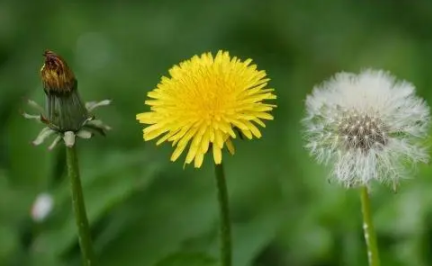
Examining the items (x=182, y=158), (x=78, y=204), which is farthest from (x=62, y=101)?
(x=182, y=158)

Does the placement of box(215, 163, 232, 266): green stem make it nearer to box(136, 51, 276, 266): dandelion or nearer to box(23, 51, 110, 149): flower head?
box(136, 51, 276, 266): dandelion

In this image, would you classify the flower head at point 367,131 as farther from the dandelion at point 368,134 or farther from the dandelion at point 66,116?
the dandelion at point 66,116

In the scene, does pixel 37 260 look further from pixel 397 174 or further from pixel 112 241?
pixel 397 174

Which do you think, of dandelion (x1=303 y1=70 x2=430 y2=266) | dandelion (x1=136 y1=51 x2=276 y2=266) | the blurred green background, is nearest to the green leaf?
the blurred green background

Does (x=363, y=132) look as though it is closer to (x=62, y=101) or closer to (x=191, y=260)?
(x=191, y=260)

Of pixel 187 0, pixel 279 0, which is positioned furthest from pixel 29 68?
pixel 279 0

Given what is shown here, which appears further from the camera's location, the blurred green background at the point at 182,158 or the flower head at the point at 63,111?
the blurred green background at the point at 182,158

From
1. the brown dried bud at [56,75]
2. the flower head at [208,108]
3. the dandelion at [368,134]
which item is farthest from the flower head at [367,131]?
the brown dried bud at [56,75]
